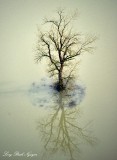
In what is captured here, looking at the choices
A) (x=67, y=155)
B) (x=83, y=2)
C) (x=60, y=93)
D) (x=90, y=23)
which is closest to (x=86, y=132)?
(x=67, y=155)

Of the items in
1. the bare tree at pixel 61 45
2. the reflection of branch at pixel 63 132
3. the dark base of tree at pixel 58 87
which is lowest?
the reflection of branch at pixel 63 132

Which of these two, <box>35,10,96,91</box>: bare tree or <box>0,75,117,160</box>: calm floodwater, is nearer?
<box>0,75,117,160</box>: calm floodwater

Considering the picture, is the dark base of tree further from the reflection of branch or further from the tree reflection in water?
the reflection of branch

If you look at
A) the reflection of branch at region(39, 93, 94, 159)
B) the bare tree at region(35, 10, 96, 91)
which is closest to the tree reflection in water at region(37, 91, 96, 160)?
the reflection of branch at region(39, 93, 94, 159)

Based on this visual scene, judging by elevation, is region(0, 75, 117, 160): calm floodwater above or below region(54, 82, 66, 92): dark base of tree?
below

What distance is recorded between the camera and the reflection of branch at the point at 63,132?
216 centimetres

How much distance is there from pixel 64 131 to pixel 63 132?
0.01 m

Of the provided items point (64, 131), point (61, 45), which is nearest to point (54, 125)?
point (64, 131)

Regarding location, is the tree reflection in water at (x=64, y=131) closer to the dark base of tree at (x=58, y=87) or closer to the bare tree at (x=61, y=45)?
the dark base of tree at (x=58, y=87)

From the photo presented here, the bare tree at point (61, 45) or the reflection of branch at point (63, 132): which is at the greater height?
the bare tree at point (61, 45)

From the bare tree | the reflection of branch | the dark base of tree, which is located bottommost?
the reflection of branch

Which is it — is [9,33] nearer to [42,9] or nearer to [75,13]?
[42,9]

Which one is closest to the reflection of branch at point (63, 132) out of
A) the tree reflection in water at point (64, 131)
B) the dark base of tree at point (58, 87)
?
the tree reflection in water at point (64, 131)

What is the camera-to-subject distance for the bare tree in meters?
2.76
